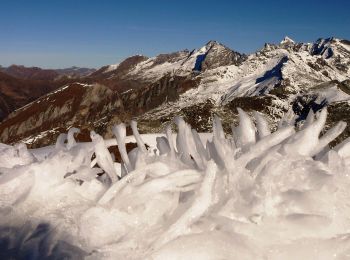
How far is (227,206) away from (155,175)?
17.9 inches

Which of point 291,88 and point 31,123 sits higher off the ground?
point 291,88

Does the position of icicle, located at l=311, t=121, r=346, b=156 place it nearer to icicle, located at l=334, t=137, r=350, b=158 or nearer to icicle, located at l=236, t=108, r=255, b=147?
icicle, located at l=334, t=137, r=350, b=158

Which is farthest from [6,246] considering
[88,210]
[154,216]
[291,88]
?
[291,88]

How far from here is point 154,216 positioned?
2479 millimetres

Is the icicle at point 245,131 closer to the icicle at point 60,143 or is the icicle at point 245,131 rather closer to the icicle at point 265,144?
the icicle at point 265,144

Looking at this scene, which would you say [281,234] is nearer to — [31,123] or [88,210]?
[88,210]

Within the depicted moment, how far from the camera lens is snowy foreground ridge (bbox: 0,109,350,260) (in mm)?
2340

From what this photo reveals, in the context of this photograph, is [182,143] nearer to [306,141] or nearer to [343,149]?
[306,141]

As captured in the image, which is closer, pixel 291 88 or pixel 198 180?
pixel 198 180

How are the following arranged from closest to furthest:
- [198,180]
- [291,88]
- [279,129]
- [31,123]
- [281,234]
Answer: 1. [281,234]
2. [198,180]
3. [279,129]
4. [291,88]
5. [31,123]

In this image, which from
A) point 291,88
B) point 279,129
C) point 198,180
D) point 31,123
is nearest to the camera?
point 198,180

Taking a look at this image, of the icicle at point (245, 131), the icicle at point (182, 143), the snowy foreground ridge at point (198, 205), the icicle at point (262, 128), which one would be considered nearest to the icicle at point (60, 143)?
the snowy foreground ridge at point (198, 205)

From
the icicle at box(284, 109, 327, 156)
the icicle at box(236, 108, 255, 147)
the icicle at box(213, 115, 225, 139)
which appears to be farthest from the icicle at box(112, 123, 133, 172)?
the icicle at box(284, 109, 327, 156)

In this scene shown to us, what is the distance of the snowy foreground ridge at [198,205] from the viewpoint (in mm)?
2340
